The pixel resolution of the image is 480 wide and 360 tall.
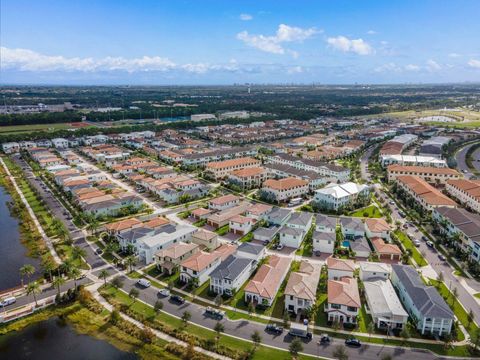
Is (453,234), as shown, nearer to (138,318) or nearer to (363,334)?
(363,334)

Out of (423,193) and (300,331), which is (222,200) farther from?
(423,193)

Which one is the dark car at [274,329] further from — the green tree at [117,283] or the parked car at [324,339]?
the green tree at [117,283]

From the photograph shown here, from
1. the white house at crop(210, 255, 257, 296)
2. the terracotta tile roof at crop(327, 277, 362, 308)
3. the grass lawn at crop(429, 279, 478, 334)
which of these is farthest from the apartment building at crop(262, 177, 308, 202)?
the grass lawn at crop(429, 279, 478, 334)

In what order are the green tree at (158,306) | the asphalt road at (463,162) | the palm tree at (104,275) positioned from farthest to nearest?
the asphalt road at (463,162)
the palm tree at (104,275)
the green tree at (158,306)

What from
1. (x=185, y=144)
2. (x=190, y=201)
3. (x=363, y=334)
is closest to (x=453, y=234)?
(x=363, y=334)

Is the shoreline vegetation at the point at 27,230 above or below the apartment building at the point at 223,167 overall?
below

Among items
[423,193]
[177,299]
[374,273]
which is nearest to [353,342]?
[374,273]

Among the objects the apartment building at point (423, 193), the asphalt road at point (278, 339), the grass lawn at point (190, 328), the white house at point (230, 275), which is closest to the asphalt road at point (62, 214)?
the grass lawn at point (190, 328)

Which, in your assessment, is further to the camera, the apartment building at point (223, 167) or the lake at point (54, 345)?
the apartment building at point (223, 167)
